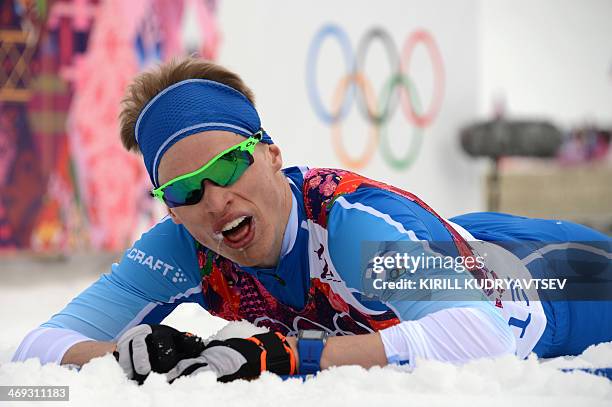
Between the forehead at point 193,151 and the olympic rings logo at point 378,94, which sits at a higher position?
the olympic rings logo at point 378,94

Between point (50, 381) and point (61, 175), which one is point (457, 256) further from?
point (61, 175)

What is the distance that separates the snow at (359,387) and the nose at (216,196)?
0.37 m

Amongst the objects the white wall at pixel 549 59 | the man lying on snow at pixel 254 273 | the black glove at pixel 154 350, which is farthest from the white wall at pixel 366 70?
the black glove at pixel 154 350

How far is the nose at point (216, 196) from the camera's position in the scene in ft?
5.69

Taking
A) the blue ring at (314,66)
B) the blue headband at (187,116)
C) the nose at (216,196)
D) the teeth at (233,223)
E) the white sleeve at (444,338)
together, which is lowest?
the white sleeve at (444,338)

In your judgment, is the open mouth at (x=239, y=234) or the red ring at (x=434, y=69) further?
the red ring at (x=434, y=69)

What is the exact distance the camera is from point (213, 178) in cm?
173

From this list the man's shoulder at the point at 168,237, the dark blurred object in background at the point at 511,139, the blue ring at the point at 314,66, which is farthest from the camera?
the dark blurred object in background at the point at 511,139

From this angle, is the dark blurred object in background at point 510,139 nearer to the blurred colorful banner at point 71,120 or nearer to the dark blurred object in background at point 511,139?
the dark blurred object in background at point 511,139

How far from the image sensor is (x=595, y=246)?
2.31m

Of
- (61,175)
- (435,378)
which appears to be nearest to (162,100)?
(435,378)

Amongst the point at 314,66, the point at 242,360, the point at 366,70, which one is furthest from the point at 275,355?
the point at 366,70

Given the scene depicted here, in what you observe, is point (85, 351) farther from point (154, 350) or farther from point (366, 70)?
point (366, 70)

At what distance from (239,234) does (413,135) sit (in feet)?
20.8
